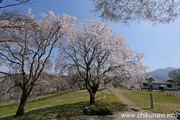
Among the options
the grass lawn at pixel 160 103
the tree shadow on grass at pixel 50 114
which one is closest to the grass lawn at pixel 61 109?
the tree shadow on grass at pixel 50 114

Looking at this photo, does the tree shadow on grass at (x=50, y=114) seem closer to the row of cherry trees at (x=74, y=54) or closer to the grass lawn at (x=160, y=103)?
the row of cherry trees at (x=74, y=54)

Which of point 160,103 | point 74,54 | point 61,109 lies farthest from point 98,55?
point 160,103

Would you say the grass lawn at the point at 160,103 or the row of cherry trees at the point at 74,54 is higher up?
the row of cherry trees at the point at 74,54

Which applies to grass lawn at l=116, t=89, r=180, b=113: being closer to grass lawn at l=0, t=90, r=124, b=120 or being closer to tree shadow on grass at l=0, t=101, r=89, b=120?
grass lawn at l=0, t=90, r=124, b=120

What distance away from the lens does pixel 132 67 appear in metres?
9.28

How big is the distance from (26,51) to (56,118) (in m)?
5.90

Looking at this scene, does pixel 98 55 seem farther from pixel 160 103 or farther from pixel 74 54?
pixel 160 103

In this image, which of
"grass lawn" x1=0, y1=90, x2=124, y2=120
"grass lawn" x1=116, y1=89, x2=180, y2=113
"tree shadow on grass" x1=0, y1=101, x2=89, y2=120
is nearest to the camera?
"tree shadow on grass" x1=0, y1=101, x2=89, y2=120

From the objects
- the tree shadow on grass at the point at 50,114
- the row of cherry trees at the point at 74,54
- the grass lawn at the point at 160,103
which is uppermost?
the row of cherry trees at the point at 74,54

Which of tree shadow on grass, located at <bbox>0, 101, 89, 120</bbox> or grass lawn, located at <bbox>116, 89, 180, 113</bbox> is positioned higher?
tree shadow on grass, located at <bbox>0, 101, 89, 120</bbox>

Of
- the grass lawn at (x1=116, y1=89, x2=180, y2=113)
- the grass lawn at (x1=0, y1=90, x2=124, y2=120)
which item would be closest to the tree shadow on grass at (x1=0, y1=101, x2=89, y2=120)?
the grass lawn at (x1=0, y1=90, x2=124, y2=120)

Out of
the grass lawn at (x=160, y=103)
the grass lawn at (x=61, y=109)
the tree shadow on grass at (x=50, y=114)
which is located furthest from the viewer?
the grass lawn at (x=160, y=103)

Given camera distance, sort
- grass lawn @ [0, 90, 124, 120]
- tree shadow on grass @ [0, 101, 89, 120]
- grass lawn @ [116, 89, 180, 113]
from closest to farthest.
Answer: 1. tree shadow on grass @ [0, 101, 89, 120]
2. grass lawn @ [0, 90, 124, 120]
3. grass lawn @ [116, 89, 180, 113]

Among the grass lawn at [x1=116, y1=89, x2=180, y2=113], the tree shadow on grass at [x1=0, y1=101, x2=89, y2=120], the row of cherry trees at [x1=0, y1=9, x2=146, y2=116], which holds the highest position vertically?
the row of cherry trees at [x1=0, y1=9, x2=146, y2=116]
